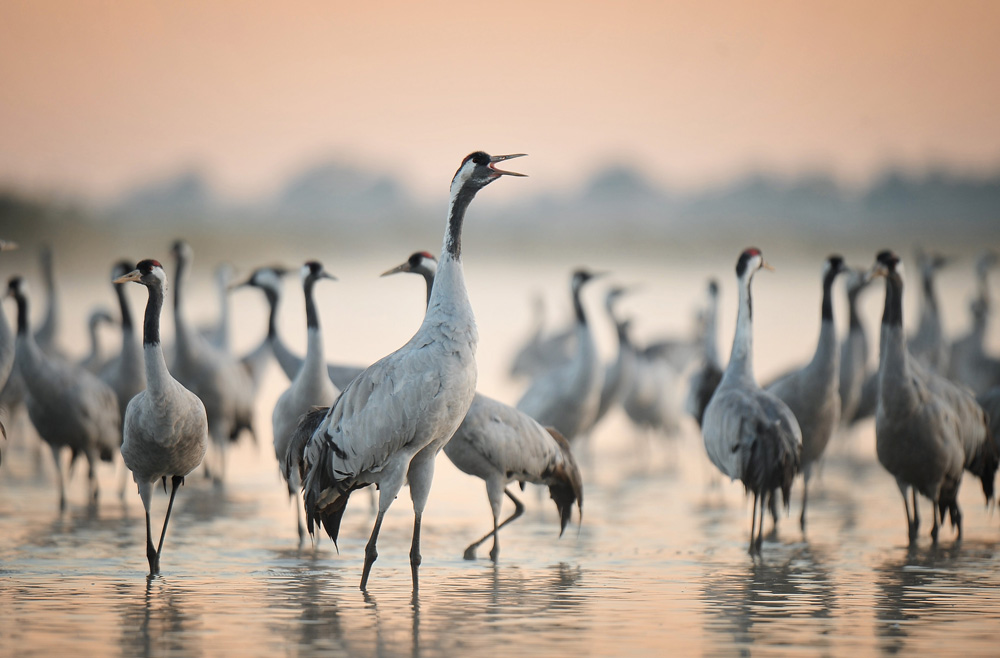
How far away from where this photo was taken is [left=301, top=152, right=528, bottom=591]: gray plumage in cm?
686

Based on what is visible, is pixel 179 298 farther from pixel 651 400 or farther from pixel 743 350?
pixel 743 350

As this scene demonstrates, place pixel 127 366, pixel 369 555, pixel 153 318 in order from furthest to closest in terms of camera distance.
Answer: pixel 127 366 → pixel 153 318 → pixel 369 555

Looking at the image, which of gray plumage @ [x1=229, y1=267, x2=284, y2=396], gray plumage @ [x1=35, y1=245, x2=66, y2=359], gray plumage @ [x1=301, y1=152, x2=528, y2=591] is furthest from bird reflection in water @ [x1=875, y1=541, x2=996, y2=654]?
gray plumage @ [x1=35, y1=245, x2=66, y2=359]

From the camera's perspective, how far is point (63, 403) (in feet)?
33.8

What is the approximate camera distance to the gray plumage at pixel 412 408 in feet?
22.5

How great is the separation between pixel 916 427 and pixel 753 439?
1.12m

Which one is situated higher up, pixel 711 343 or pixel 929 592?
pixel 711 343

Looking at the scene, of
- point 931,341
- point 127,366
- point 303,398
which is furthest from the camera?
point 931,341

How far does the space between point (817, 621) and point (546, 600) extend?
1.36 m

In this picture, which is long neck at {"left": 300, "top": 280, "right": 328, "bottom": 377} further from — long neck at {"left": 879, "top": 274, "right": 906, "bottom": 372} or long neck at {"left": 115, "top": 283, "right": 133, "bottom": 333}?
long neck at {"left": 879, "top": 274, "right": 906, "bottom": 372}

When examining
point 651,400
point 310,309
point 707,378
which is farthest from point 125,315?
point 651,400

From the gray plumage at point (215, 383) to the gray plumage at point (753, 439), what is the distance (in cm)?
482

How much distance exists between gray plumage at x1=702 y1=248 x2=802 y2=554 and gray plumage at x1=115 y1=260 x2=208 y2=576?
129 inches

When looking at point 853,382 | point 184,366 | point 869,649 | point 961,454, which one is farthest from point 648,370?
point 869,649
